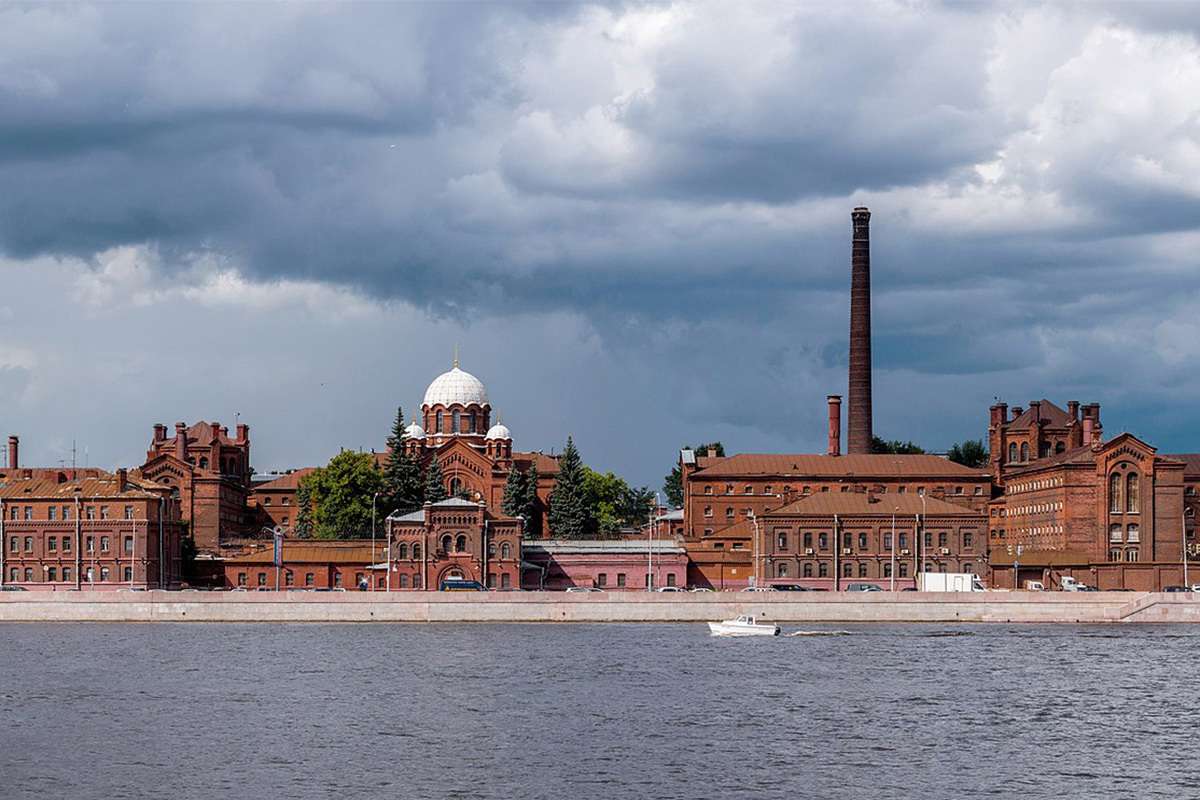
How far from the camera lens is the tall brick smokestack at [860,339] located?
549ft

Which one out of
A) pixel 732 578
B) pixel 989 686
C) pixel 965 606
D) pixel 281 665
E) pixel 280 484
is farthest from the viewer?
pixel 280 484

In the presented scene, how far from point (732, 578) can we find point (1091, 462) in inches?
1153

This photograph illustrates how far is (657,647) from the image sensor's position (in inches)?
3775

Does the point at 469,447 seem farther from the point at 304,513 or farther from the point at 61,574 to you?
the point at 61,574

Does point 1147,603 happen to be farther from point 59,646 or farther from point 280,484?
point 280,484

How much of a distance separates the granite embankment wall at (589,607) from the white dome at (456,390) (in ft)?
209

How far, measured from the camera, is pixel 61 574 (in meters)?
134

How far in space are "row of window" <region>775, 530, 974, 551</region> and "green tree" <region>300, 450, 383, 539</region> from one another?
1317 inches

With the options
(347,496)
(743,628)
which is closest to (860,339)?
(347,496)

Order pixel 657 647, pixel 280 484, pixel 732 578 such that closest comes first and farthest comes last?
pixel 657 647 < pixel 732 578 < pixel 280 484

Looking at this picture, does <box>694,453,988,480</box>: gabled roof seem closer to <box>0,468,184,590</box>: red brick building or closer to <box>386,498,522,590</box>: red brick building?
<box>386,498,522,590</box>: red brick building

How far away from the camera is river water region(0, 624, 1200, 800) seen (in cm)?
5138

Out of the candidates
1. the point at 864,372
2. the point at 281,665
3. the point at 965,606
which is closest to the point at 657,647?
the point at 281,665

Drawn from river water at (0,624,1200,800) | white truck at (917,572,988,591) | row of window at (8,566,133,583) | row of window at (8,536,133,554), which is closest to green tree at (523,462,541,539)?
row of window at (8,566,133,583)
